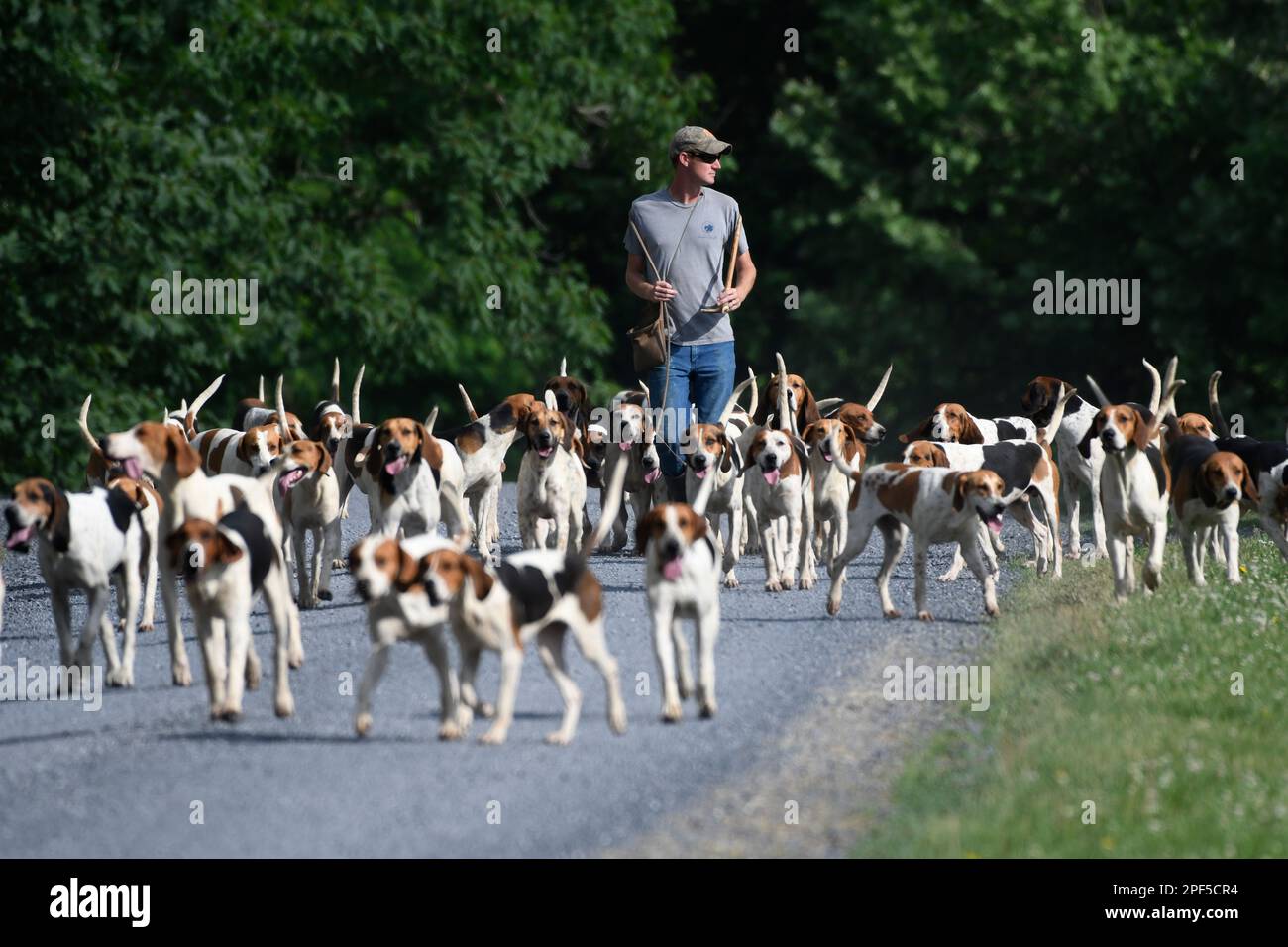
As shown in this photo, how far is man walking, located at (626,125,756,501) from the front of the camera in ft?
36.0

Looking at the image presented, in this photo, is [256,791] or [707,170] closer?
[256,791]

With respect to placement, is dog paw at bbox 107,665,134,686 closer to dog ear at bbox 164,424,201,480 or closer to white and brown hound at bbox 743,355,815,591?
dog ear at bbox 164,424,201,480

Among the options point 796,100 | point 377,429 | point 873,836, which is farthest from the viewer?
point 796,100

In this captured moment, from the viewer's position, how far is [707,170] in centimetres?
1084

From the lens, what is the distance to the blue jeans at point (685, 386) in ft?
36.4

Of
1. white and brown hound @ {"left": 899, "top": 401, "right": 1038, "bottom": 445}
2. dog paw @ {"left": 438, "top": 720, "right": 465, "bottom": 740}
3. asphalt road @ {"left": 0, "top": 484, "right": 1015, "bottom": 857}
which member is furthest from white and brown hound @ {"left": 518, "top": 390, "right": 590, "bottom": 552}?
dog paw @ {"left": 438, "top": 720, "right": 465, "bottom": 740}

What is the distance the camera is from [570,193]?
31234 millimetres

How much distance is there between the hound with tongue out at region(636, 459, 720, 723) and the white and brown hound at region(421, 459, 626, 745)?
0.24 metres

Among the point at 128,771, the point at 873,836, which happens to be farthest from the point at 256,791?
the point at 873,836

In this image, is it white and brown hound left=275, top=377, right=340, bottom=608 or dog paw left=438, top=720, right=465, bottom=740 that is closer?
dog paw left=438, top=720, right=465, bottom=740

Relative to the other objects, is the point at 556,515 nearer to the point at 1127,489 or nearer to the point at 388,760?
the point at 1127,489

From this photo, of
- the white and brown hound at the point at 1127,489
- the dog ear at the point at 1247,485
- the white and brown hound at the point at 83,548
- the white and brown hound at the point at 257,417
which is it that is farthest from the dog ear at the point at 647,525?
the white and brown hound at the point at 257,417

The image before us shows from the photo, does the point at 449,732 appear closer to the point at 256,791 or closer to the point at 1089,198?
the point at 256,791

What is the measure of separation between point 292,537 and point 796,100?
64.1ft
